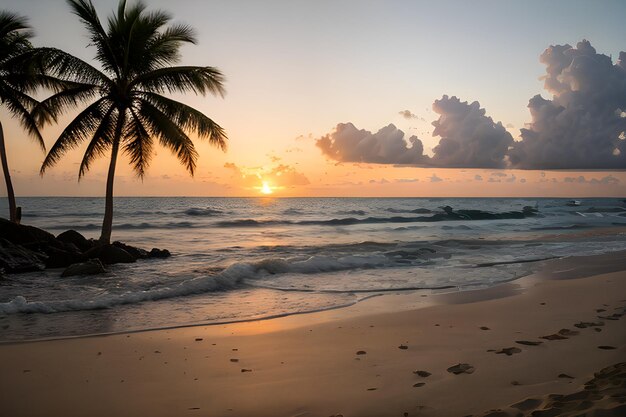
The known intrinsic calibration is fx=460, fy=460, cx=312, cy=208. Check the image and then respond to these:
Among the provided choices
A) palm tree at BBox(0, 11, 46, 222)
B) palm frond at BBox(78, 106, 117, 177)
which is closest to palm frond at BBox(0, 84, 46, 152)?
palm tree at BBox(0, 11, 46, 222)

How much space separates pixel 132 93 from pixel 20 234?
7.04 m

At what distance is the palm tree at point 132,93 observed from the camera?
16578 millimetres

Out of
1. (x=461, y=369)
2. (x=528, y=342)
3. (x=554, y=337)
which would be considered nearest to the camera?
(x=461, y=369)

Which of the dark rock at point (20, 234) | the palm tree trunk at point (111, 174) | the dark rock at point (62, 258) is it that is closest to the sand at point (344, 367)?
the dark rock at point (62, 258)

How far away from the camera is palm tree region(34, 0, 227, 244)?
16.6 metres

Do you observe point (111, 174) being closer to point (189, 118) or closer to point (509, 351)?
point (189, 118)

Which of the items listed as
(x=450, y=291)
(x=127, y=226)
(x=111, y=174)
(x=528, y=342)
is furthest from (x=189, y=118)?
(x=127, y=226)

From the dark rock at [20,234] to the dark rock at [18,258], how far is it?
1.35 meters

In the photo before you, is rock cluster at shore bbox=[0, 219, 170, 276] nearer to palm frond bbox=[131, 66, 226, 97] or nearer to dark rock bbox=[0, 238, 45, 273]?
dark rock bbox=[0, 238, 45, 273]

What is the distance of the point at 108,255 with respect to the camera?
1688 centimetres

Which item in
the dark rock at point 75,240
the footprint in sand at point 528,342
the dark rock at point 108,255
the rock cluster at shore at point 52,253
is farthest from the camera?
the dark rock at point 75,240

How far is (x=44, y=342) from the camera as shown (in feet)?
22.7

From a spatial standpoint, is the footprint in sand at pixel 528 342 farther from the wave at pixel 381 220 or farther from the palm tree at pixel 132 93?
the wave at pixel 381 220

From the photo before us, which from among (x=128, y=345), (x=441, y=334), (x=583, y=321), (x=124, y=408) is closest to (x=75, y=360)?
(x=128, y=345)
